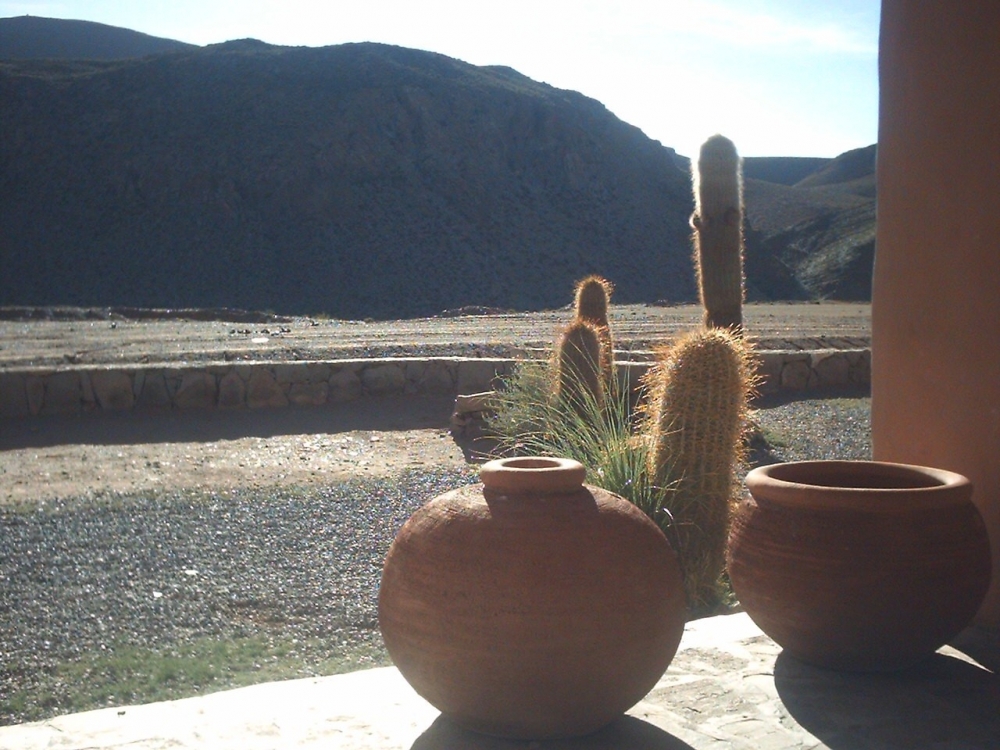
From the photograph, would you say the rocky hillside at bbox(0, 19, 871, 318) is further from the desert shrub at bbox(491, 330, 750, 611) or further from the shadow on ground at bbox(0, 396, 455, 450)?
the desert shrub at bbox(491, 330, 750, 611)

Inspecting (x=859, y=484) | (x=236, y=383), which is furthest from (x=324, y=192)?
(x=859, y=484)

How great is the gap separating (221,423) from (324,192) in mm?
36636

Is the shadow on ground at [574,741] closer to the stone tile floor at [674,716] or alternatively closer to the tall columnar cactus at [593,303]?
the stone tile floor at [674,716]

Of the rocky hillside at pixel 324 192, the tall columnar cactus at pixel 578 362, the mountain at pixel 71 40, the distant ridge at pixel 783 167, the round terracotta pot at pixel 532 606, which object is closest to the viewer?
the round terracotta pot at pixel 532 606

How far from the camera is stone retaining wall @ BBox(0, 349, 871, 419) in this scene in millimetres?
11117

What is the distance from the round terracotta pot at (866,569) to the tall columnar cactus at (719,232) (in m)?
7.34

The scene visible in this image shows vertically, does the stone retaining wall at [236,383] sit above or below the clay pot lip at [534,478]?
below

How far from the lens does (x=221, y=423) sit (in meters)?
11.2

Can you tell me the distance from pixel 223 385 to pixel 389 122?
41.6 metres

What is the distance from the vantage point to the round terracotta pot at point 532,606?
2758 millimetres

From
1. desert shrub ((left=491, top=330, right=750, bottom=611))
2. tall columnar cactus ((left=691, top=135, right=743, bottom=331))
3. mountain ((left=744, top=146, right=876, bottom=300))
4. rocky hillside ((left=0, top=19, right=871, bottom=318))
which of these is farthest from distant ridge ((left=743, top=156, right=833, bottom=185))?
desert shrub ((left=491, top=330, right=750, bottom=611))

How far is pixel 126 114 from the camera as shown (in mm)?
49312

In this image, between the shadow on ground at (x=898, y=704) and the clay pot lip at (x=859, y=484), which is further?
the clay pot lip at (x=859, y=484)

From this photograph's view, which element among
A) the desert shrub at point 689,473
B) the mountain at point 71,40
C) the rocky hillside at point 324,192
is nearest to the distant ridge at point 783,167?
the rocky hillside at point 324,192
